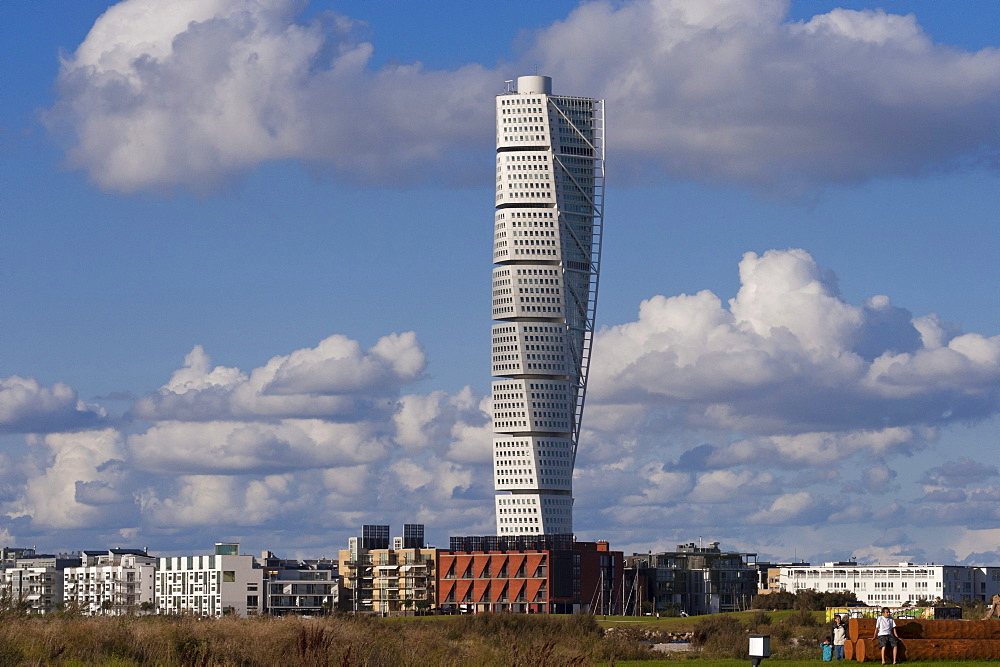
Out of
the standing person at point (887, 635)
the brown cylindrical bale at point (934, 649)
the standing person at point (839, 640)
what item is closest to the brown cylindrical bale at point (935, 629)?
the brown cylindrical bale at point (934, 649)

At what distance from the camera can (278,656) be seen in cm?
4078

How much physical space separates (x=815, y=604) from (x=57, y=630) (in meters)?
145

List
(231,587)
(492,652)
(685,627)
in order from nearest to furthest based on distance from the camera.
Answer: (492,652) < (685,627) < (231,587)

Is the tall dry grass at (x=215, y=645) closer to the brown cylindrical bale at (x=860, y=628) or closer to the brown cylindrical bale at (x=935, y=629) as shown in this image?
the brown cylindrical bale at (x=860, y=628)

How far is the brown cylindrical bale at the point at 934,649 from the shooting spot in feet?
164

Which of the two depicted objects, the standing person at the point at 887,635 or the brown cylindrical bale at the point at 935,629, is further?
the brown cylindrical bale at the point at 935,629

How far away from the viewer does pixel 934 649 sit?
164 feet

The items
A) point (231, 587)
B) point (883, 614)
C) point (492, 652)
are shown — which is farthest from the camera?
point (231, 587)

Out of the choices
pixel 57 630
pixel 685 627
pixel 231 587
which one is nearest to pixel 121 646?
pixel 57 630

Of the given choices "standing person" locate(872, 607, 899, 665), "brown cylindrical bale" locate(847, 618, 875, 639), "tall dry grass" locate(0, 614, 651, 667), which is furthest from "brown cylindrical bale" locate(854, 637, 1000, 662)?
"tall dry grass" locate(0, 614, 651, 667)

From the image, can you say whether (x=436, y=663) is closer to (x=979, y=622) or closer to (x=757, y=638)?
(x=757, y=638)

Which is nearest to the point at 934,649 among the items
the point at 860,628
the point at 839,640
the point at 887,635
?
the point at 860,628

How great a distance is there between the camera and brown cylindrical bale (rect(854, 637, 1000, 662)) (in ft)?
164

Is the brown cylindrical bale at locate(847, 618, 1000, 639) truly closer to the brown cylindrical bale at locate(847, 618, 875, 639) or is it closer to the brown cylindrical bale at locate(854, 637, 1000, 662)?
the brown cylindrical bale at locate(847, 618, 875, 639)
